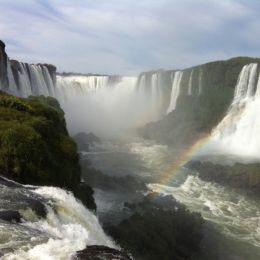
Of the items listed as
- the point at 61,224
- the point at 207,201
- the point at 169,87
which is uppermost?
the point at 169,87

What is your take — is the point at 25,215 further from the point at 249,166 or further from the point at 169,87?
the point at 169,87

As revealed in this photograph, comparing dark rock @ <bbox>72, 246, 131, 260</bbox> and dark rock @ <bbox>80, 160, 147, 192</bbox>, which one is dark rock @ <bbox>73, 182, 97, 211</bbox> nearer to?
dark rock @ <bbox>72, 246, 131, 260</bbox>

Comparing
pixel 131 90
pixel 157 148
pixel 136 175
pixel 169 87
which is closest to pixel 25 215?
pixel 136 175

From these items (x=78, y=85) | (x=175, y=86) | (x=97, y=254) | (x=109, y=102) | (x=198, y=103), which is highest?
(x=175, y=86)

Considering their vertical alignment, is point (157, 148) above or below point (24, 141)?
below

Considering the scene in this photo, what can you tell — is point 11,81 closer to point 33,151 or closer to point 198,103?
point 198,103

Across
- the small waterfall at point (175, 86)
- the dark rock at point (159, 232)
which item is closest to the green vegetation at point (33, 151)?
the dark rock at point (159, 232)

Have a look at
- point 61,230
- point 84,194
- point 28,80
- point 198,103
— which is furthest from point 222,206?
point 198,103
